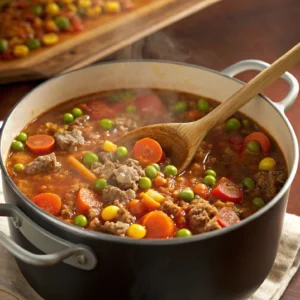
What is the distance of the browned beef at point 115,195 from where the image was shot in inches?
95.6

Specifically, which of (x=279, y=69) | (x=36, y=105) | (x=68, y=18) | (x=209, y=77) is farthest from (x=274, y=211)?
(x=68, y=18)

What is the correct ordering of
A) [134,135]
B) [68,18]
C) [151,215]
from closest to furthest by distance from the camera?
[151,215]
[134,135]
[68,18]

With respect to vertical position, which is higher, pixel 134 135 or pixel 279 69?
pixel 279 69

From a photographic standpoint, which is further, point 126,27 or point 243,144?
point 126,27

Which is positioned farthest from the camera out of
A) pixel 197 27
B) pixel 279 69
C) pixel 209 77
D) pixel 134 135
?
pixel 197 27

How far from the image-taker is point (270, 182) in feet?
8.30

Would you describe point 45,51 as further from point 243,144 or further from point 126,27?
point 243,144

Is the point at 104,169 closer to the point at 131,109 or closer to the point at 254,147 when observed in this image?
the point at 131,109

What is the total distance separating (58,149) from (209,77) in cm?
81

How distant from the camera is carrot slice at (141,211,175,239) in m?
2.29

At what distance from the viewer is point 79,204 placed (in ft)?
8.02

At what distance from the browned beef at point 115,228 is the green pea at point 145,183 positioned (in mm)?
285

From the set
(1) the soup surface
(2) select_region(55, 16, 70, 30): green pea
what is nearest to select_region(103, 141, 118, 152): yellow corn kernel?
(1) the soup surface

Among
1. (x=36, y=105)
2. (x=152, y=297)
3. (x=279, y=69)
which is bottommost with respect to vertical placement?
(x=152, y=297)
